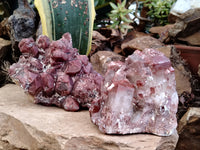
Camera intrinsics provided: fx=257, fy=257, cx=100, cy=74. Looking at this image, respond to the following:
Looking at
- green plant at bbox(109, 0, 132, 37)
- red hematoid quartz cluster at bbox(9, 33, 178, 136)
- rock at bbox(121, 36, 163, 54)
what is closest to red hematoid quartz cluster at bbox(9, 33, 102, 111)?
red hematoid quartz cluster at bbox(9, 33, 178, 136)

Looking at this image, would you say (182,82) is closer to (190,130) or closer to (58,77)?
(190,130)

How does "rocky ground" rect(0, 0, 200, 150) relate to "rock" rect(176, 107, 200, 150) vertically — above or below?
above

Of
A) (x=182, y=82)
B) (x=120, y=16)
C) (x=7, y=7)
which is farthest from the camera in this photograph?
(x=7, y=7)

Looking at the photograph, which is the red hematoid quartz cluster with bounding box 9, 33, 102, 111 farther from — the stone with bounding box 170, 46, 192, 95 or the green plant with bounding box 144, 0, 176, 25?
the green plant with bounding box 144, 0, 176, 25

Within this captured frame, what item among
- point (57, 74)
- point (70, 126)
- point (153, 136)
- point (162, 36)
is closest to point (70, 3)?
point (57, 74)

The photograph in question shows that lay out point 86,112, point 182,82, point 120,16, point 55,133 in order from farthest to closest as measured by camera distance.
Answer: point 120,16
point 182,82
point 86,112
point 55,133

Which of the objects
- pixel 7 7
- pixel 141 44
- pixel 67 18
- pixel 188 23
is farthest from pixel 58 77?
pixel 7 7

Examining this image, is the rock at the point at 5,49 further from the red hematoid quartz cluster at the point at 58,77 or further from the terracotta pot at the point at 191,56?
the terracotta pot at the point at 191,56
